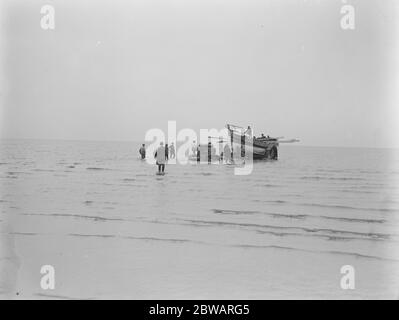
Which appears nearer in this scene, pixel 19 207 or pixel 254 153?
pixel 19 207

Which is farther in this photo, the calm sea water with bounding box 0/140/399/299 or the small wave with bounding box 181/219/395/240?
the small wave with bounding box 181/219/395/240

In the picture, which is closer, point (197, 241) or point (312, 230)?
point (197, 241)

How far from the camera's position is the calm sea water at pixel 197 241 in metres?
4.75

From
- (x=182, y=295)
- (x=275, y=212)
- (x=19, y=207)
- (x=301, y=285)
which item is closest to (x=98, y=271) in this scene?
(x=182, y=295)

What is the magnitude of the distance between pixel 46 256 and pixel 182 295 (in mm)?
2124

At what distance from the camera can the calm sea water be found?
4750 mm

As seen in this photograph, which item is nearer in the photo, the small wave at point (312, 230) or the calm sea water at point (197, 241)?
the calm sea water at point (197, 241)

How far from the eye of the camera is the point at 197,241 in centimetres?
640

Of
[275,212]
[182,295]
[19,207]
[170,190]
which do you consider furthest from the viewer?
[170,190]
